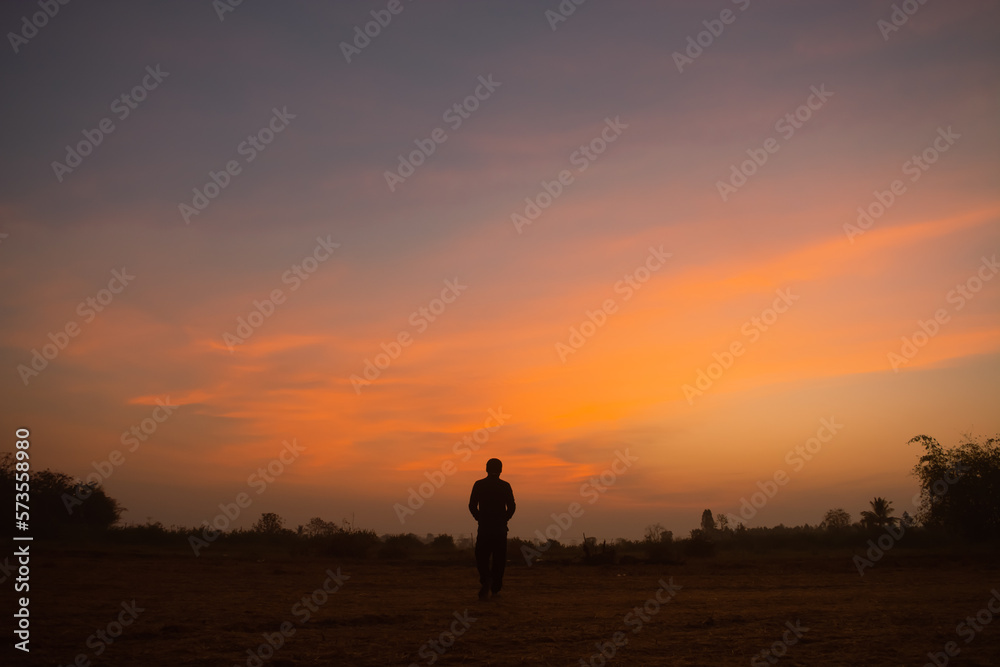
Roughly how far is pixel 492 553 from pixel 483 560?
302 millimetres

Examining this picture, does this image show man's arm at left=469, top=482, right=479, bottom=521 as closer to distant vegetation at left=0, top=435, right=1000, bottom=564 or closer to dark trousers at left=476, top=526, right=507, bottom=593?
dark trousers at left=476, top=526, right=507, bottom=593

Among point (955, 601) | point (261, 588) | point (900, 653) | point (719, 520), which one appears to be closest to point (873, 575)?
point (955, 601)

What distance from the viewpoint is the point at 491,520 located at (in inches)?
483

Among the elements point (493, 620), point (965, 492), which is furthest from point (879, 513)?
point (493, 620)

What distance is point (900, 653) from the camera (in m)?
6.41

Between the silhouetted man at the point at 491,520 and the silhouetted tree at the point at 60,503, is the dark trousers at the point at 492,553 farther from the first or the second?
the silhouetted tree at the point at 60,503

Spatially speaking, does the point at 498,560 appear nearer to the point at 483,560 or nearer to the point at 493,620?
the point at 483,560

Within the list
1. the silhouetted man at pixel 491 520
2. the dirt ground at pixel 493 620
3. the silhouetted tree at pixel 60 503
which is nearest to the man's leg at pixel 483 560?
the silhouetted man at pixel 491 520

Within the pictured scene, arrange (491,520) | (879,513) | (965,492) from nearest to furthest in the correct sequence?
(491,520), (965,492), (879,513)

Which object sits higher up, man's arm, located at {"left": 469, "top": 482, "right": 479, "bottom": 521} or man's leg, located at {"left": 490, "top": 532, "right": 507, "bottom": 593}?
man's arm, located at {"left": 469, "top": 482, "right": 479, "bottom": 521}

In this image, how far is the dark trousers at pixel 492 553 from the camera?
38.7ft

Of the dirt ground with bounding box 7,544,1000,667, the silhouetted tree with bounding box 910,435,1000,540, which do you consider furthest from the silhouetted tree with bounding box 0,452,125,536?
the silhouetted tree with bounding box 910,435,1000,540

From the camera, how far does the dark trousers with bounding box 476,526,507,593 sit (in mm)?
11781

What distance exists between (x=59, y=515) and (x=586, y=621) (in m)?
39.2
